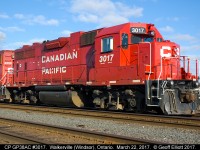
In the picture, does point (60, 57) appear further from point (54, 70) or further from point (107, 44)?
point (107, 44)

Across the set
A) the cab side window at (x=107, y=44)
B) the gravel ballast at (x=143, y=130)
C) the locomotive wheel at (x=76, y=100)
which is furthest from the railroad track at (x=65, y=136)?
the locomotive wheel at (x=76, y=100)

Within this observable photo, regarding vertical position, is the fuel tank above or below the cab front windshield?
below

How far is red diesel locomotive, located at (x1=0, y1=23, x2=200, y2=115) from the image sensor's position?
42.0 ft

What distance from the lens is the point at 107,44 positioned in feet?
50.0

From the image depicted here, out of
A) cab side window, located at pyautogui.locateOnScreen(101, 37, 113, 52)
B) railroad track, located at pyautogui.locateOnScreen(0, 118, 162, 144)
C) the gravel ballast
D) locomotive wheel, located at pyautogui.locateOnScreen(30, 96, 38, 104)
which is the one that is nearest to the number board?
cab side window, located at pyautogui.locateOnScreen(101, 37, 113, 52)

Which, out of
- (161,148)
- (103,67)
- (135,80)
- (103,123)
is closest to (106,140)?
(161,148)

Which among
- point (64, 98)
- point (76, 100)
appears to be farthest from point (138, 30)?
point (64, 98)

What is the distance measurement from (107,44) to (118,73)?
5.30 ft

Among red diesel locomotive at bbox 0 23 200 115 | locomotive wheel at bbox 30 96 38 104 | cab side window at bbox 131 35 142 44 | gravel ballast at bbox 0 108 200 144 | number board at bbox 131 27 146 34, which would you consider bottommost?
gravel ballast at bbox 0 108 200 144

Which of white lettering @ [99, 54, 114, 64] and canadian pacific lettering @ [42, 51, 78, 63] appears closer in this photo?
white lettering @ [99, 54, 114, 64]

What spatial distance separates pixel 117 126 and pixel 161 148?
4601mm

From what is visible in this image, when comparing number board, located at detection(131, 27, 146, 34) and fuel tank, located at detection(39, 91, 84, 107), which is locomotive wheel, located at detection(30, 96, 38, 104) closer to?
fuel tank, located at detection(39, 91, 84, 107)

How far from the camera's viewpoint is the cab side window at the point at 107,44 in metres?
15.0

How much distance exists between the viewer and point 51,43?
65.8ft
